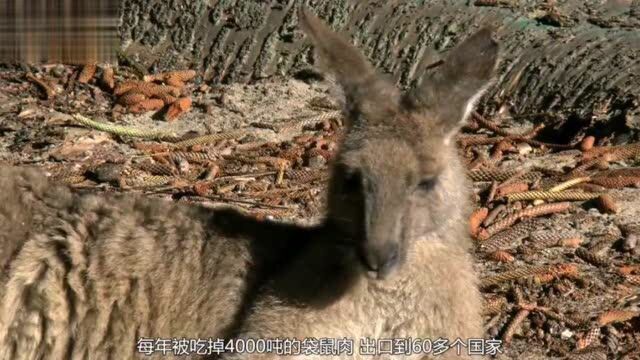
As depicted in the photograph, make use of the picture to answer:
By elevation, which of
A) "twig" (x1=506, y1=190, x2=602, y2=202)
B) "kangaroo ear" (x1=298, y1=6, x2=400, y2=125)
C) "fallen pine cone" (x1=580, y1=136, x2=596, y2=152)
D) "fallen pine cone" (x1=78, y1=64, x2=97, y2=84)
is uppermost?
"kangaroo ear" (x1=298, y1=6, x2=400, y2=125)

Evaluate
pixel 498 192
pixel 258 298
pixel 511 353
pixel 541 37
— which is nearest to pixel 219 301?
pixel 258 298

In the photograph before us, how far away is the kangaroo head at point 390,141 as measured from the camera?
4.54m

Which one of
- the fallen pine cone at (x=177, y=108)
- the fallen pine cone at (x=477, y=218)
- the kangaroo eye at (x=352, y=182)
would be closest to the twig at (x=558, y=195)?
the fallen pine cone at (x=477, y=218)

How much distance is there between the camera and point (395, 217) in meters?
4.54

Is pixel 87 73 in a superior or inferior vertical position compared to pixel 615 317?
superior

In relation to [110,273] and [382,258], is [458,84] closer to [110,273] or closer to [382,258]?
[382,258]

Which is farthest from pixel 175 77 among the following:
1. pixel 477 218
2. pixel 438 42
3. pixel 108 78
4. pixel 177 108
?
pixel 477 218

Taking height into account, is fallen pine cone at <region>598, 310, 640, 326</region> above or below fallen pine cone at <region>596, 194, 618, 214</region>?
below

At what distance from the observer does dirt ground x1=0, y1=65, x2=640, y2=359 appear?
6.13 metres

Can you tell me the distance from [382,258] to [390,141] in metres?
0.55

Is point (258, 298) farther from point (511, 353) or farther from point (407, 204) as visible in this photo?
point (511, 353)

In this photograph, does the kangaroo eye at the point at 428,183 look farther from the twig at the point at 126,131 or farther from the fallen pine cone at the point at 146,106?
the fallen pine cone at the point at 146,106

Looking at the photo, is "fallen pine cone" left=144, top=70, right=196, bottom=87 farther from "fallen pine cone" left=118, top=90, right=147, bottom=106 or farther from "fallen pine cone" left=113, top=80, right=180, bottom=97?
"fallen pine cone" left=118, top=90, right=147, bottom=106

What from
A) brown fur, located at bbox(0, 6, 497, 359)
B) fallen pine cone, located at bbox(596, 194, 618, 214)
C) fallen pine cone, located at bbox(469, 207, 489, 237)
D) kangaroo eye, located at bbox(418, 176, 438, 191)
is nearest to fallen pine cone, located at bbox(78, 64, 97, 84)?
fallen pine cone, located at bbox(469, 207, 489, 237)
